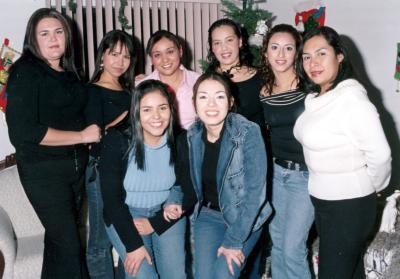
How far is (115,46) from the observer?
2682 mm

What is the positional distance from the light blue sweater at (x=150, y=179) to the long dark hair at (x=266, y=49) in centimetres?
79

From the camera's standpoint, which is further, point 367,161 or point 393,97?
point 393,97

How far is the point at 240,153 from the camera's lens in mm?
2119

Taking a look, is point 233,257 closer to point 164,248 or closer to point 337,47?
point 164,248

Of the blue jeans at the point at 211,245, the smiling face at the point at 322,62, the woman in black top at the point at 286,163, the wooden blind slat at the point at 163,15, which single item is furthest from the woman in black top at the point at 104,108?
the wooden blind slat at the point at 163,15

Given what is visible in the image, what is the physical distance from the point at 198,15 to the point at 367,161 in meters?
3.97

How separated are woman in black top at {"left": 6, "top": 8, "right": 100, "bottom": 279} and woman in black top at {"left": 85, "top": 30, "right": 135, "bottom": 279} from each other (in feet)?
0.49

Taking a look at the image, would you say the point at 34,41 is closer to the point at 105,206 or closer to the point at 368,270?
the point at 105,206

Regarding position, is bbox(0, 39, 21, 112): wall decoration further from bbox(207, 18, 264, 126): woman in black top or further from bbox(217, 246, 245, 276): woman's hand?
bbox(217, 246, 245, 276): woman's hand

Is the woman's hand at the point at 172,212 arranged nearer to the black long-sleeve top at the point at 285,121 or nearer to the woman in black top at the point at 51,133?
the woman in black top at the point at 51,133

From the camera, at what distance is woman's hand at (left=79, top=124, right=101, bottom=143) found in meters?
2.22

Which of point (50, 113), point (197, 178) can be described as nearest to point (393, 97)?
point (197, 178)

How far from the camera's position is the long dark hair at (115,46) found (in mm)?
2682

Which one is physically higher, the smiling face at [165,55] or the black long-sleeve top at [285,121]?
the smiling face at [165,55]
